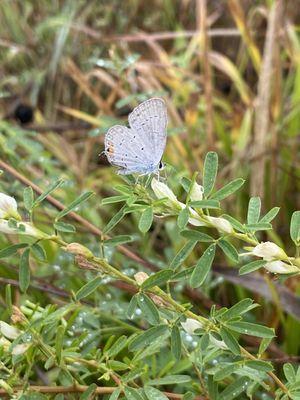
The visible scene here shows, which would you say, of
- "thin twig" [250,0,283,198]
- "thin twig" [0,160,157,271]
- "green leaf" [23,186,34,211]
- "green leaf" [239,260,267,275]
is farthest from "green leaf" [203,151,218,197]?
"thin twig" [250,0,283,198]

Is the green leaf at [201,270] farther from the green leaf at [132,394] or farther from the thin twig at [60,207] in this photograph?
the thin twig at [60,207]

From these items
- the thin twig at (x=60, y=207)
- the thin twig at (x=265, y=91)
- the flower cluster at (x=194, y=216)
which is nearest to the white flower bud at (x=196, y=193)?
the flower cluster at (x=194, y=216)

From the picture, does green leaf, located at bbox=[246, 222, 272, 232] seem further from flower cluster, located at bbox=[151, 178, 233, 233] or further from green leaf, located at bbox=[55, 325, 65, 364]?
green leaf, located at bbox=[55, 325, 65, 364]

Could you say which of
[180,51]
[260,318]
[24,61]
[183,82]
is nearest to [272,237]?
[260,318]

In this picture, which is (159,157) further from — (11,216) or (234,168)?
(234,168)

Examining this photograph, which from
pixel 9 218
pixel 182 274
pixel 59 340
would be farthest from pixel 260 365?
pixel 9 218

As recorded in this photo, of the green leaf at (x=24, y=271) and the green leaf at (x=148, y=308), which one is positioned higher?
the green leaf at (x=24, y=271)

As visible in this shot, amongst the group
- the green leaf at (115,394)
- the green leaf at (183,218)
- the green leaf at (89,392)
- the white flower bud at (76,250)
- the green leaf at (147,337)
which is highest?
the green leaf at (183,218)
